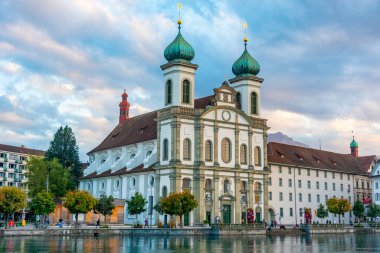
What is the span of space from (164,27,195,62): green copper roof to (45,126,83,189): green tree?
1616 inches

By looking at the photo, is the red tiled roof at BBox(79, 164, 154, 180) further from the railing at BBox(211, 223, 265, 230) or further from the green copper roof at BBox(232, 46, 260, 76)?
the green copper roof at BBox(232, 46, 260, 76)

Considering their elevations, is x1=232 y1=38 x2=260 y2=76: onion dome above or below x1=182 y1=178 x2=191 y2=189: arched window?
above

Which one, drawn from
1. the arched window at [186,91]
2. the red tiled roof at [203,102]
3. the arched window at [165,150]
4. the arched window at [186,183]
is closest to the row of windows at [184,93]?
the arched window at [186,91]

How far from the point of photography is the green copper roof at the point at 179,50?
80.8 metres

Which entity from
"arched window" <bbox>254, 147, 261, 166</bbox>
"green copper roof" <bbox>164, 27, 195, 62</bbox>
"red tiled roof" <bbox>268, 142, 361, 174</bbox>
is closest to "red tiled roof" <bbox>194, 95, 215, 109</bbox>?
"green copper roof" <bbox>164, 27, 195, 62</bbox>

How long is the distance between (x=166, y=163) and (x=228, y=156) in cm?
1007

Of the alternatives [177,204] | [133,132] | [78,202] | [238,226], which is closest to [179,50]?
[133,132]

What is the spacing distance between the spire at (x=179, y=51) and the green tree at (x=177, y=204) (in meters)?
21.3

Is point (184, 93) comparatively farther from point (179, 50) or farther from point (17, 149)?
point (17, 149)

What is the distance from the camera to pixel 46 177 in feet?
320

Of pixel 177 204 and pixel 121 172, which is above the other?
pixel 121 172

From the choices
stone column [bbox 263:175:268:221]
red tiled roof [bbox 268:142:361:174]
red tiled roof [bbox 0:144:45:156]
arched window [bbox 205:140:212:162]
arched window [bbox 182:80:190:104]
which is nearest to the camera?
arched window [bbox 205:140:212:162]

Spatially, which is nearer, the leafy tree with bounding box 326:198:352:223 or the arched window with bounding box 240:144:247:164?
the arched window with bounding box 240:144:247:164

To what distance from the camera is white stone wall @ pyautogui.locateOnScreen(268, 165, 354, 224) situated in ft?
304
